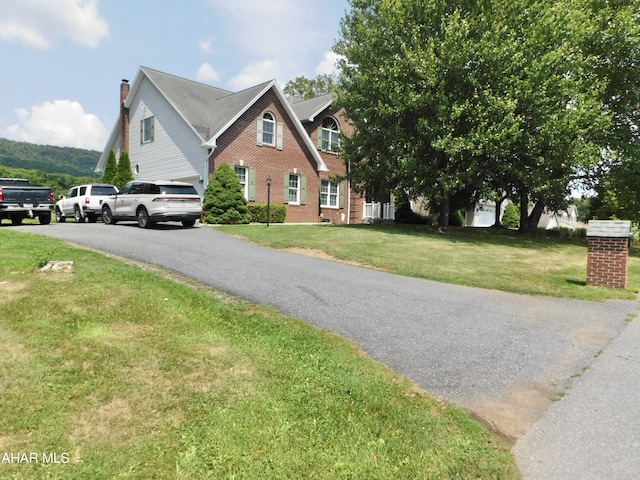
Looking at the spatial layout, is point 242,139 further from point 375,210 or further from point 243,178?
point 375,210

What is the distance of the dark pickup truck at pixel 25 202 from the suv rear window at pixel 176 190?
207 inches

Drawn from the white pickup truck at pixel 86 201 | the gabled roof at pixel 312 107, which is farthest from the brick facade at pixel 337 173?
the white pickup truck at pixel 86 201

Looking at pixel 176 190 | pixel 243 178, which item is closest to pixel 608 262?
pixel 176 190

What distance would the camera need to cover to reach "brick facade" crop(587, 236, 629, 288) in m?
8.86

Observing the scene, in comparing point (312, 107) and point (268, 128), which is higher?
point (312, 107)

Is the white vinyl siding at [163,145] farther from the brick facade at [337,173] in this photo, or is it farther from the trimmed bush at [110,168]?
the brick facade at [337,173]

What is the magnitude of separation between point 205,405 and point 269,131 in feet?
72.3

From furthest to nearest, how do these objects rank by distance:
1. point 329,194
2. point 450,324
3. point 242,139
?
point 329,194, point 242,139, point 450,324

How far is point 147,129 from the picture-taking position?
2500 cm

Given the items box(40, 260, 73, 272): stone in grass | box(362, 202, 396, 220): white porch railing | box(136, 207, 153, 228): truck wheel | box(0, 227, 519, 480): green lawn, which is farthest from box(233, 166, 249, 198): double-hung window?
box(0, 227, 519, 480): green lawn

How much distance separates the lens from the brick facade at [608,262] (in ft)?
29.1

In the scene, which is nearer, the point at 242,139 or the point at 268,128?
the point at 242,139

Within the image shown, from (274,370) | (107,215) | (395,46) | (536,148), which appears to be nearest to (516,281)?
(274,370)

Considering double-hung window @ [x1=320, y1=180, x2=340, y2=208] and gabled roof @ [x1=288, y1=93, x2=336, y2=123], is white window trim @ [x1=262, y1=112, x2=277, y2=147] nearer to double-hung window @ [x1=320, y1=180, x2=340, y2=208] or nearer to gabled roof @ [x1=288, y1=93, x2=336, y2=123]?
gabled roof @ [x1=288, y1=93, x2=336, y2=123]
